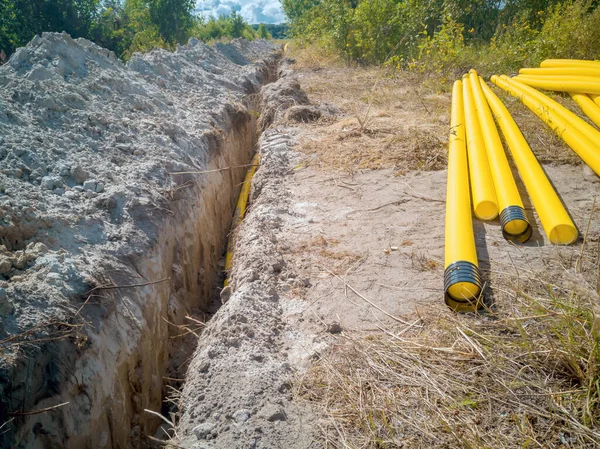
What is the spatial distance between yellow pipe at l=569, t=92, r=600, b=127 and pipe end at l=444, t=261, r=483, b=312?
13.2 ft

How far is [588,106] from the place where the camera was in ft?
18.2

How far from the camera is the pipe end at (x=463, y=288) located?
2430mm

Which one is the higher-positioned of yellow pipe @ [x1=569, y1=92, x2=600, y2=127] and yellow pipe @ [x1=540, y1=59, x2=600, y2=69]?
yellow pipe @ [x1=540, y1=59, x2=600, y2=69]

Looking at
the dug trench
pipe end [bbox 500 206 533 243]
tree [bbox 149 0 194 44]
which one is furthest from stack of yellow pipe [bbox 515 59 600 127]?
Answer: tree [bbox 149 0 194 44]

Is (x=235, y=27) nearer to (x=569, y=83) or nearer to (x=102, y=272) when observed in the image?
(x=569, y=83)

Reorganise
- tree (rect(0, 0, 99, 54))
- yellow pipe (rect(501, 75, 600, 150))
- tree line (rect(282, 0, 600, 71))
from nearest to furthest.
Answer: yellow pipe (rect(501, 75, 600, 150))
tree line (rect(282, 0, 600, 71))
tree (rect(0, 0, 99, 54))

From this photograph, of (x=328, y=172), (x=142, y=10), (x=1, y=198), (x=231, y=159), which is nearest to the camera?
(x=1, y=198)

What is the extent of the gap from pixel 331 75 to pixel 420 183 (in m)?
7.75

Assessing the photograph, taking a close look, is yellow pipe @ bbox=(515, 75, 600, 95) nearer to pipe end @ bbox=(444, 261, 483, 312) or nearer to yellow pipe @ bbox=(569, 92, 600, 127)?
yellow pipe @ bbox=(569, 92, 600, 127)

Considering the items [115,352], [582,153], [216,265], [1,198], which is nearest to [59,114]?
[1,198]

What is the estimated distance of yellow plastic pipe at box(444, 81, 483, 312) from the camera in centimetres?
245

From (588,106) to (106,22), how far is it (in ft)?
55.7

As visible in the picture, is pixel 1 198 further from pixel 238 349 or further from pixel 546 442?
pixel 546 442

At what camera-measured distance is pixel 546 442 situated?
166 centimetres
